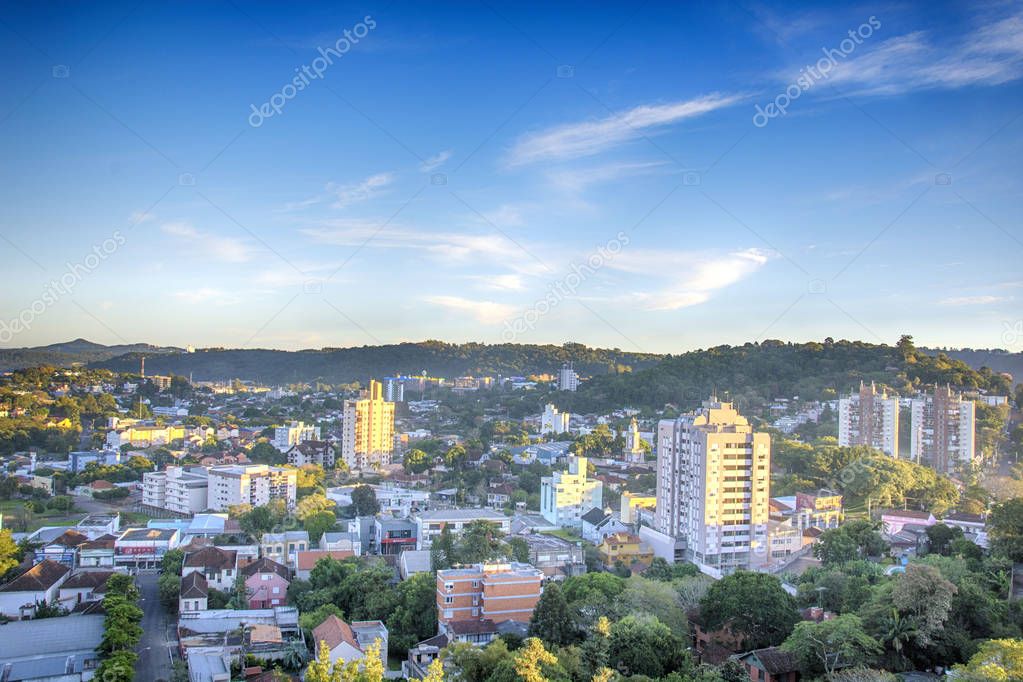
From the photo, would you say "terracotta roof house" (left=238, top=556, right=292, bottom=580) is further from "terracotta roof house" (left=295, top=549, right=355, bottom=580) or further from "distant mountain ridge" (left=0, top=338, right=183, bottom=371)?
"distant mountain ridge" (left=0, top=338, right=183, bottom=371)

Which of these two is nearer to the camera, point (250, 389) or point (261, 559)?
point (261, 559)

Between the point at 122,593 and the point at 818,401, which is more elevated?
the point at 818,401

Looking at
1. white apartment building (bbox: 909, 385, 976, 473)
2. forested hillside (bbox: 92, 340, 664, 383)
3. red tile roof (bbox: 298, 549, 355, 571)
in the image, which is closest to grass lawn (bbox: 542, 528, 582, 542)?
red tile roof (bbox: 298, 549, 355, 571)

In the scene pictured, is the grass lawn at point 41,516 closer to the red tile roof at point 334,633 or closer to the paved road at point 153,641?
the paved road at point 153,641

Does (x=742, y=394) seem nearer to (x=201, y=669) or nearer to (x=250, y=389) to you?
(x=201, y=669)

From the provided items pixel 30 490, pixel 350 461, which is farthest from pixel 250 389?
pixel 30 490

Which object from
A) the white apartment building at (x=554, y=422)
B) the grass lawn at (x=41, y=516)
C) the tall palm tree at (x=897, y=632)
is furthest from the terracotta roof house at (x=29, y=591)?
the white apartment building at (x=554, y=422)
